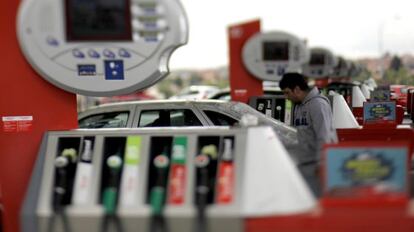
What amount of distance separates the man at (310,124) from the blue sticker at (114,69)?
1.24m

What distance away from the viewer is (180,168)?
346cm

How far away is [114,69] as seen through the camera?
Answer: 362cm

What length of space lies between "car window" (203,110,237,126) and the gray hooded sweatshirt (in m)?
1.45

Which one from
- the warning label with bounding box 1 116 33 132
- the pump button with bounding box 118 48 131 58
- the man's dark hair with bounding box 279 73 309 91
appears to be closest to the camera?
the pump button with bounding box 118 48 131 58

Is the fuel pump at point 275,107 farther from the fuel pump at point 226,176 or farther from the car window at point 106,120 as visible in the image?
the fuel pump at point 226,176

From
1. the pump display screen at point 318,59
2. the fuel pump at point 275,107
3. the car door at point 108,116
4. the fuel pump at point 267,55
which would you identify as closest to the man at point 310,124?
the fuel pump at point 275,107

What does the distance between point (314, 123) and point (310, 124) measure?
0.60 ft

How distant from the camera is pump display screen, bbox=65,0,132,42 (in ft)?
11.4

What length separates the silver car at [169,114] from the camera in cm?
722

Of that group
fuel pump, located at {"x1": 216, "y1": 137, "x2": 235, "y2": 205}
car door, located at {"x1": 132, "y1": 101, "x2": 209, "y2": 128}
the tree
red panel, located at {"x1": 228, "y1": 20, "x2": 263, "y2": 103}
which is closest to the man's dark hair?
car door, located at {"x1": 132, "y1": 101, "x2": 209, "y2": 128}

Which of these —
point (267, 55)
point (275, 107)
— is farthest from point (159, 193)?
point (267, 55)

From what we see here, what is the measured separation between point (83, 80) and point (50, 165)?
560 mm

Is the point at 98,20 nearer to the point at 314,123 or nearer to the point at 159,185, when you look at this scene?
Answer: the point at 159,185

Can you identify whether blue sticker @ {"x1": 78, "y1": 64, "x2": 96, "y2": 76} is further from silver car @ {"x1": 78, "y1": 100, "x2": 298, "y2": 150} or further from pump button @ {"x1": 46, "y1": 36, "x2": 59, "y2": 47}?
silver car @ {"x1": 78, "y1": 100, "x2": 298, "y2": 150}
